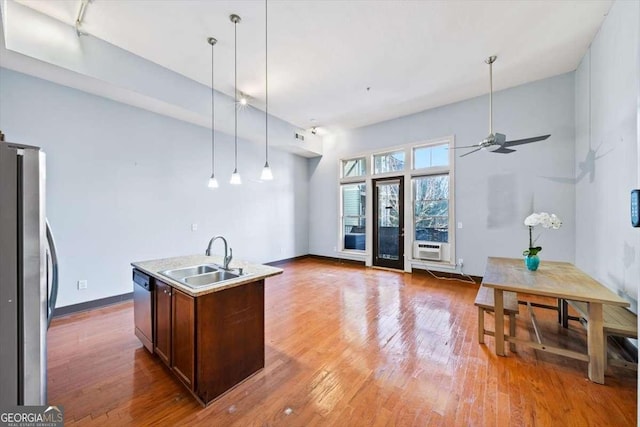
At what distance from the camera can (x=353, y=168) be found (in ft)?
22.5

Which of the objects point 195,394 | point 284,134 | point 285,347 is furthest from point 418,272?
point 195,394

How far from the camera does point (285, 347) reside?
8.66 feet

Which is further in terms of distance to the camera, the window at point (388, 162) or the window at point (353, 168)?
the window at point (353, 168)

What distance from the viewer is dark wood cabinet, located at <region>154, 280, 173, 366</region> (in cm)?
209

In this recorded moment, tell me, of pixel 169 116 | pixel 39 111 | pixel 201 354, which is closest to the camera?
pixel 201 354

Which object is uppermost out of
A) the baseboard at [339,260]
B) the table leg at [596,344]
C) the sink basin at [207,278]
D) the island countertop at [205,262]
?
the island countertop at [205,262]

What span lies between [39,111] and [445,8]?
503 centimetres

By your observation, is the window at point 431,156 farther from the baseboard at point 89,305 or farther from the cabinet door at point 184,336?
the baseboard at point 89,305

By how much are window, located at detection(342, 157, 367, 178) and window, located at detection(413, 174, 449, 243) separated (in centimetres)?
148

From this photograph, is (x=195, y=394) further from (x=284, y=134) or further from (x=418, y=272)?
(x=284, y=134)

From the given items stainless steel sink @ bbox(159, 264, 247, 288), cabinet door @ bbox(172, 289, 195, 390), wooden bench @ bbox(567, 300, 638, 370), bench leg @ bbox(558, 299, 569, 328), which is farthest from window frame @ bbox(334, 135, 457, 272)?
cabinet door @ bbox(172, 289, 195, 390)

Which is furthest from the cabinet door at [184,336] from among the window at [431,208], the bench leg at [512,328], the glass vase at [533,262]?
the window at [431,208]

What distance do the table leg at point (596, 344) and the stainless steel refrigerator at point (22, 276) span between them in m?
3.62

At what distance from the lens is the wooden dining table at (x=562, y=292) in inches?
80.9
